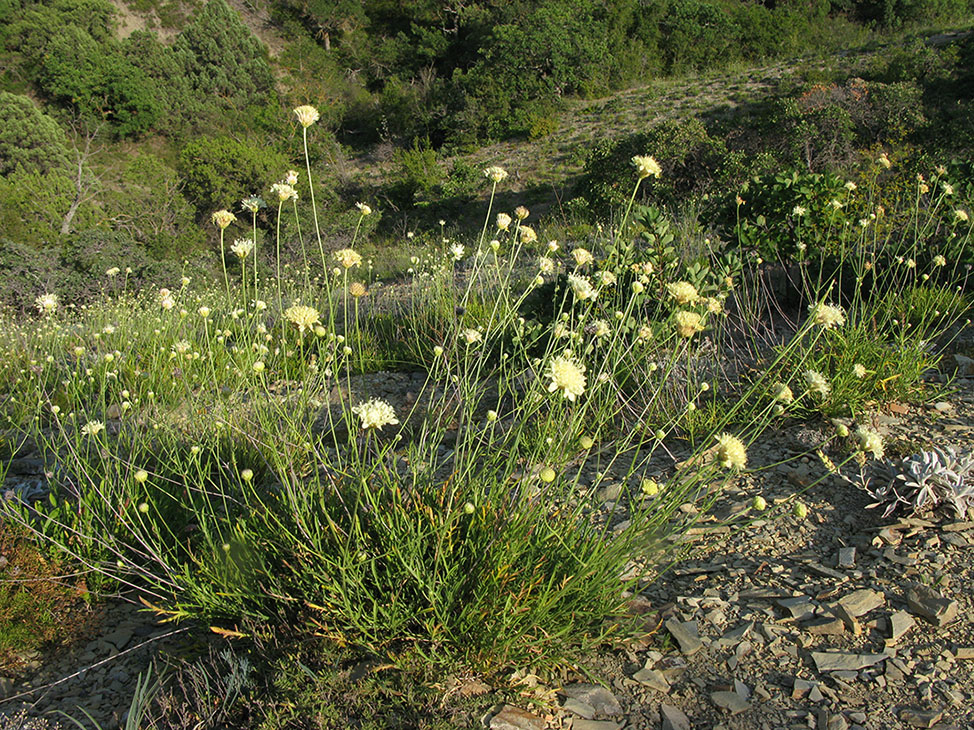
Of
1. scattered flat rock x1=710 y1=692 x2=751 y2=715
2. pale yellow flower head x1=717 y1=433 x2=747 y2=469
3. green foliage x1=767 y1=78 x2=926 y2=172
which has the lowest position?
green foliage x1=767 y1=78 x2=926 y2=172

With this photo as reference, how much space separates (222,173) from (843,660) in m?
19.6

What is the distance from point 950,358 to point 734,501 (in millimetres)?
1949

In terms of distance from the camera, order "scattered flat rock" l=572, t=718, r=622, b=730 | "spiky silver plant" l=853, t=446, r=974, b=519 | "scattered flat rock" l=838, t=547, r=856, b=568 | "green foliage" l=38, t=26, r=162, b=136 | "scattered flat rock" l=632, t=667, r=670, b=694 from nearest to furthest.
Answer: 1. "scattered flat rock" l=572, t=718, r=622, b=730
2. "scattered flat rock" l=632, t=667, r=670, b=694
3. "scattered flat rock" l=838, t=547, r=856, b=568
4. "spiky silver plant" l=853, t=446, r=974, b=519
5. "green foliage" l=38, t=26, r=162, b=136

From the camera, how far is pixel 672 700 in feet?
5.70

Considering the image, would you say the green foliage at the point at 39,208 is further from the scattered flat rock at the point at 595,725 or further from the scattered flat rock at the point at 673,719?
the scattered flat rock at the point at 673,719

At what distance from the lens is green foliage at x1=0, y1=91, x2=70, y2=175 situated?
59.3 feet

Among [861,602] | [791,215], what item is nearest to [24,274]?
[791,215]

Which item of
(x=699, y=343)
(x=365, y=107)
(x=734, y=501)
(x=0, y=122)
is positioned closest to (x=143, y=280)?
(x=699, y=343)

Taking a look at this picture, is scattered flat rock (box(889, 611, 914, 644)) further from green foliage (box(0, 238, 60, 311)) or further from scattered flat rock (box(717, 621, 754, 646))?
green foliage (box(0, 238, 60, 311))

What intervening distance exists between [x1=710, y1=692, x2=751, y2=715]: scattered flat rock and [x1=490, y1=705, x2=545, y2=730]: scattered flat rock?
0.47m

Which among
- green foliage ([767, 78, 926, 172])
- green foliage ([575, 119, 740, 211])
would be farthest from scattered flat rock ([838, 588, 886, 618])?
green foliage ([767, 78, 926, 172])

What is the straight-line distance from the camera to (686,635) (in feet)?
6.31

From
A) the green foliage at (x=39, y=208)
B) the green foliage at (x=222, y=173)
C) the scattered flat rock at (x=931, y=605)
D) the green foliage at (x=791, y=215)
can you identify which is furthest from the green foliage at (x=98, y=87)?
the scattered flat rock at (x=931, y=605)

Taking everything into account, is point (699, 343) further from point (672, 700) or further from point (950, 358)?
point (672, 700)
